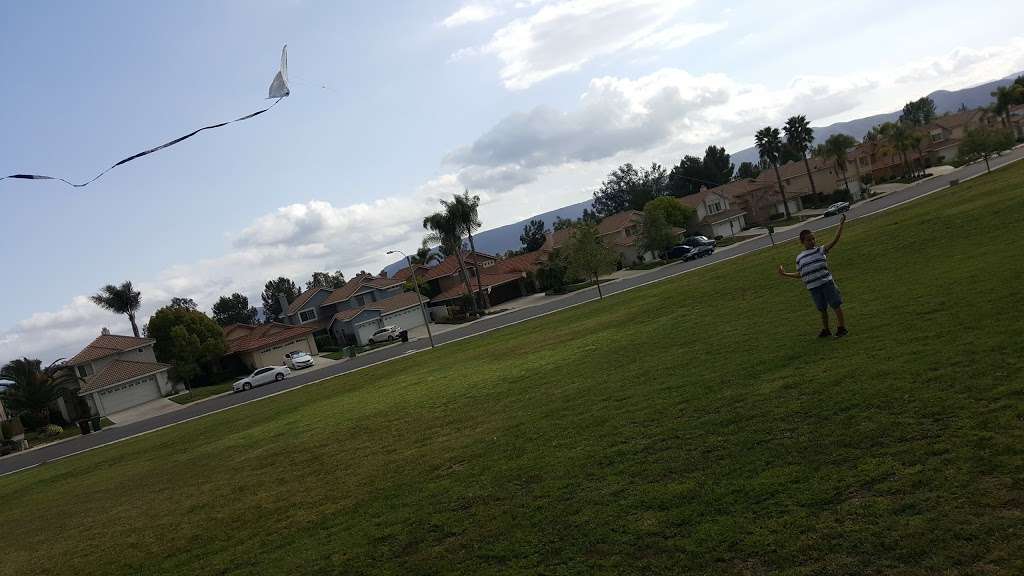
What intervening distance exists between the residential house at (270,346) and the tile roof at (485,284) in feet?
58.7

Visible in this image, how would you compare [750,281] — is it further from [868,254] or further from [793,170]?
[793,170]

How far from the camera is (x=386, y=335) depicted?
67.2m

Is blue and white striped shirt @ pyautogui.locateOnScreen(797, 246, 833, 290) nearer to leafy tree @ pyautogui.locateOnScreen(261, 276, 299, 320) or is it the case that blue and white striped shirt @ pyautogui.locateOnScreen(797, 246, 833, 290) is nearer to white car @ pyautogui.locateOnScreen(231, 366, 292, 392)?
white car @ pyautogui.locateOnScreen(231, 366, 292, 392)

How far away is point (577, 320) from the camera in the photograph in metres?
33.4

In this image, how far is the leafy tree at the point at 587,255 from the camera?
158ft

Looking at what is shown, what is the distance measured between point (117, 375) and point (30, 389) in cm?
645

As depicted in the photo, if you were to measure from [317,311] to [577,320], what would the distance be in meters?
58.2

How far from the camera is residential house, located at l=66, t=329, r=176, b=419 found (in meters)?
58.7

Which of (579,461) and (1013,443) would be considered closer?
(1013,443)

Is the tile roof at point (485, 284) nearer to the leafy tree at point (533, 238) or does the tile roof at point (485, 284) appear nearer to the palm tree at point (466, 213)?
the palm tree at point (466, 213)

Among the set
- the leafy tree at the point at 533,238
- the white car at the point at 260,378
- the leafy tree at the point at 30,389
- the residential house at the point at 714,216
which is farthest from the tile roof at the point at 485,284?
the leafy tree at the point at 30,389

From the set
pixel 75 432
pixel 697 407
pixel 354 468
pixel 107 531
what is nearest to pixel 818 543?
pixel 697 407

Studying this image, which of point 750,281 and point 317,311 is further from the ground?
point 317,311

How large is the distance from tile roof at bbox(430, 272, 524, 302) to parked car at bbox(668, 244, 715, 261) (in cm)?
1865
